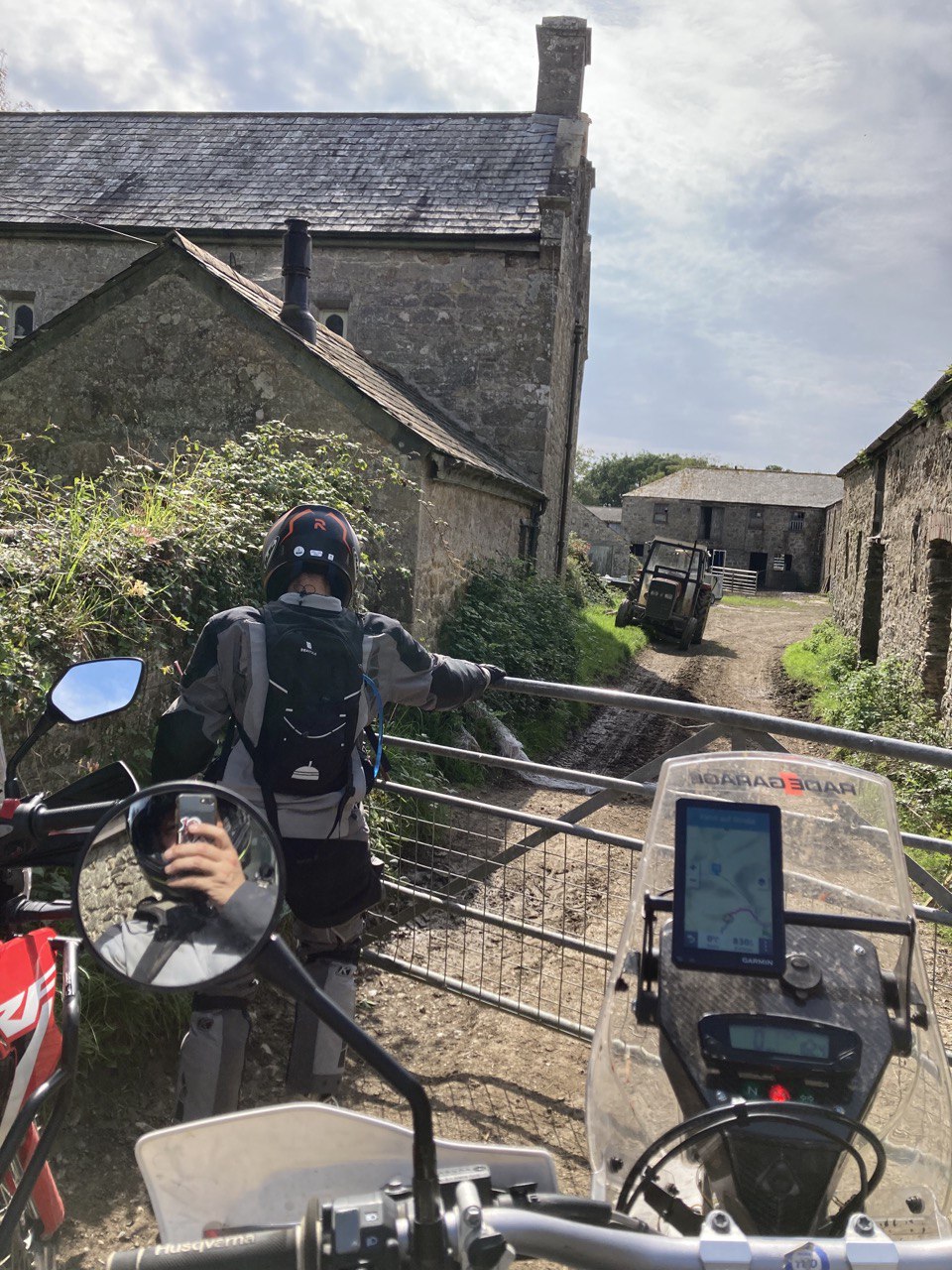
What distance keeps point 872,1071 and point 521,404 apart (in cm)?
1479

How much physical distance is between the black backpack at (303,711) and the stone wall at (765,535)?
4957 cm

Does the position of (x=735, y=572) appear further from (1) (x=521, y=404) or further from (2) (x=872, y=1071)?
(2) (x=872, y=1071)

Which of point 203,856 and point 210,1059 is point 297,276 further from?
point 203,856

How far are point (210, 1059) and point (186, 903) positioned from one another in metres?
1.59

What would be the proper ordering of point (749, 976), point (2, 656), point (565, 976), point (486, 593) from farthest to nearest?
1. point (486, 593)
2. point (565, 976)
3. point (2, 656)
4. point (749, 976)

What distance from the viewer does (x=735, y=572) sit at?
1941 inches

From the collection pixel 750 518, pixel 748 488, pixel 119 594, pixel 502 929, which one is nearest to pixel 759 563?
pixel 750 518

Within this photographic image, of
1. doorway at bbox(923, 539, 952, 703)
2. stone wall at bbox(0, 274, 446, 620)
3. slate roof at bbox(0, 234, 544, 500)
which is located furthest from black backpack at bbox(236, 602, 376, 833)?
doorway at bbox(923, 539, 952, 703)

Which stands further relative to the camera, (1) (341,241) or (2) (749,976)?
(1) (341,241)

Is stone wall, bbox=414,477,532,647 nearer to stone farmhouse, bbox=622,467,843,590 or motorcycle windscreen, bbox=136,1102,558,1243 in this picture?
motorcycle windscreen, bbox=136,1102,558,1243

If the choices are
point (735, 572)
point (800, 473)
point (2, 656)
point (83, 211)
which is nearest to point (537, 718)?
point (2, 656)

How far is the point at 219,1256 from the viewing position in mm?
1109

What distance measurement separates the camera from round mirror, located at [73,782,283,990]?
4.00 feet

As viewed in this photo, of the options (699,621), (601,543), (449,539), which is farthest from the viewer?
(601,543)
